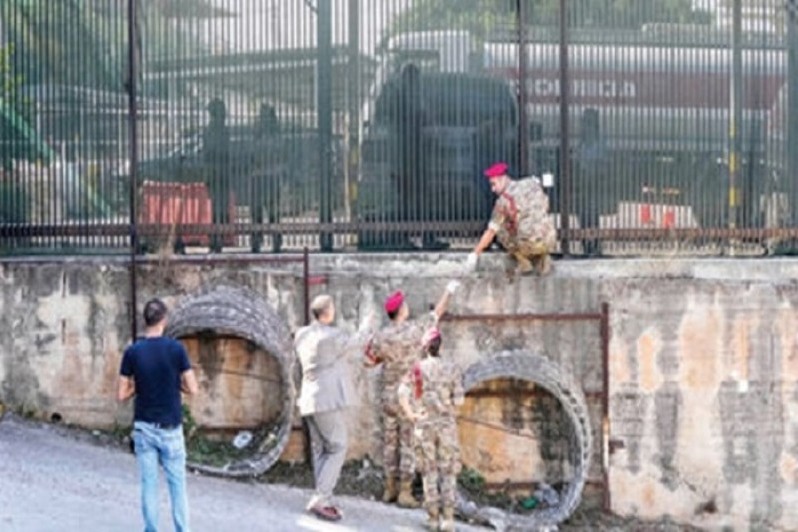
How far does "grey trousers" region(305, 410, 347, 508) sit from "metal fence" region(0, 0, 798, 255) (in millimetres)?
2317

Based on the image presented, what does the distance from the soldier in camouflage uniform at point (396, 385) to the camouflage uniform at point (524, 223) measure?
107cm

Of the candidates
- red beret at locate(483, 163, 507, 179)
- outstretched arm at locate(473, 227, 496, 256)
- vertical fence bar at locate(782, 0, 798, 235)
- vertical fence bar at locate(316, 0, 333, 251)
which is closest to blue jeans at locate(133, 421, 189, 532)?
vertical fence bar at locate(316, 0, 333, 251)

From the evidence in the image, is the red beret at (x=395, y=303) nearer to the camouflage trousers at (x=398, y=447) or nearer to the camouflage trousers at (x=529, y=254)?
the camouflage trousers at (x=398, y=447)

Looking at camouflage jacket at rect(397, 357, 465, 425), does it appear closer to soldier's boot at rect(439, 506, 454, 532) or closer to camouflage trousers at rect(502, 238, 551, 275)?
soldier's boot at rect(439, 506, 454, 532)

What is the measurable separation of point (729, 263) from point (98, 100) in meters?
5.81

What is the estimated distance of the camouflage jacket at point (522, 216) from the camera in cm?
1179

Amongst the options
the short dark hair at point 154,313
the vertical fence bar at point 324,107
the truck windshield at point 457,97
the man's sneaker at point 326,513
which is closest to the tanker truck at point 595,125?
the truck windshield at point 457,97

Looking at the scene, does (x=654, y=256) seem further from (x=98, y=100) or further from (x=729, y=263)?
(x=98, y=100)

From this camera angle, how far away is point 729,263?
1227 centimetres

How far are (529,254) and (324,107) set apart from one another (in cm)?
227

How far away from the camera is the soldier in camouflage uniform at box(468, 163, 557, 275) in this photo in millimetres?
11789

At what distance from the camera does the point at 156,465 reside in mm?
8844

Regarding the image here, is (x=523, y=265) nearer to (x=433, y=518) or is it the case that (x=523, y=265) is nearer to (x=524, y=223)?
(x=524, y=223)

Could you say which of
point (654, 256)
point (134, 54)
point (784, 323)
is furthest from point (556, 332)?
point (134, 54)
